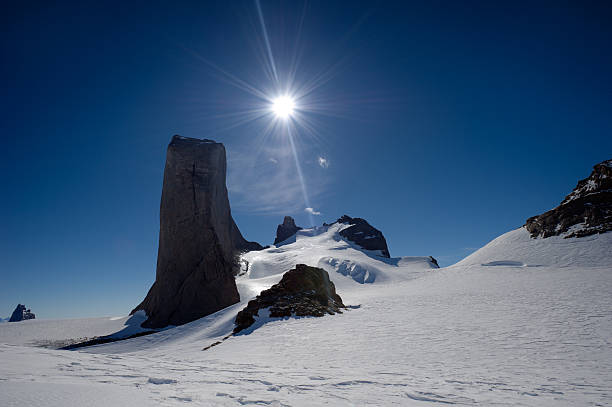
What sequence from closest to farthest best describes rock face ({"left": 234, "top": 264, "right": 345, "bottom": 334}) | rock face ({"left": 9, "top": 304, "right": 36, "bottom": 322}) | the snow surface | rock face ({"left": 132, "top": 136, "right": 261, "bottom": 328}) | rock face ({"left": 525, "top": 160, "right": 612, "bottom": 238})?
the snow surface → rock face ({"left": 234, "top": 264, "right": 345, "bottom": 334}) → rock face ({"left": 525, "top": 160, "right": 612, "bottom": 238}) → rock face ({"left": 132, "top": 136, "right": 261, "bottom": 328}) → rock face ({"left": 9, "top": 304, "right": 36, "bottom": 322})

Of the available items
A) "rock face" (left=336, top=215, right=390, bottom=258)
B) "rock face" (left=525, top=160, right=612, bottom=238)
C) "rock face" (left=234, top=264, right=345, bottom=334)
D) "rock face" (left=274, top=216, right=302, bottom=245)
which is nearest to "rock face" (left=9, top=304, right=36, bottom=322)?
"rock face" (left=274, top=216, right=302, bottom=245)

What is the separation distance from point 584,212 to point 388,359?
1417 inches

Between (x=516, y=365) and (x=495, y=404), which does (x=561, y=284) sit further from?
(x=495, y=404)

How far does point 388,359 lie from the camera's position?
7.23 meters

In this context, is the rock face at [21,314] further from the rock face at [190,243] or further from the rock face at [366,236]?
the rock face at [366,236]

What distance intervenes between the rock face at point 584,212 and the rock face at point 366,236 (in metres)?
54.0

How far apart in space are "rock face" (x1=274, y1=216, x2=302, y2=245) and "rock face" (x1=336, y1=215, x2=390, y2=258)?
27.7 meters

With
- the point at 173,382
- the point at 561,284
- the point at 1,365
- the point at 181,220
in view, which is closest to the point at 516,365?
the point at 173,382

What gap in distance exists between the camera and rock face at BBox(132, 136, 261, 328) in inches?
1101

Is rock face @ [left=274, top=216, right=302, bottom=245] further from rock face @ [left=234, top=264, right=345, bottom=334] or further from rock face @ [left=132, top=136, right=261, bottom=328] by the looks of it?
rock face @ [left=234, top=264, right=345, bottom=334]

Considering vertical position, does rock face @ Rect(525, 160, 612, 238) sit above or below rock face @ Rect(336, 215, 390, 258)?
below

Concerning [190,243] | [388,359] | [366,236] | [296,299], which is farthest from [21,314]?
[366,236]

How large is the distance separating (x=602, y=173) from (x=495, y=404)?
144ft

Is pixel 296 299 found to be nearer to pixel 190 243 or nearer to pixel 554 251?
pixel 190 243
